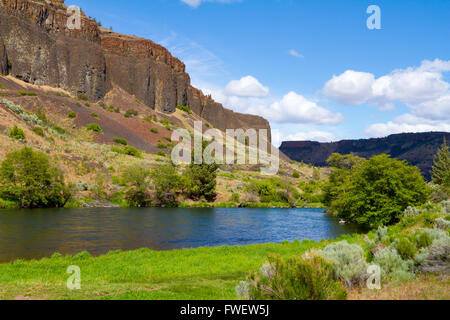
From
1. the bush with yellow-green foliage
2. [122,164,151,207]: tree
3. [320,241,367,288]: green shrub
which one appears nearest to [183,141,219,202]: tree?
[122,164,151,207]: tree

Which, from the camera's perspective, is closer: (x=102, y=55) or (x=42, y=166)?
(x=42, y=166)

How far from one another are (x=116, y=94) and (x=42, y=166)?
8478cm

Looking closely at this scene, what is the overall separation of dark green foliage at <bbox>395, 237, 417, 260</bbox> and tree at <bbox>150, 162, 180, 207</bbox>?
169ft

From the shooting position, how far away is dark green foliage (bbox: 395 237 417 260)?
11140mm

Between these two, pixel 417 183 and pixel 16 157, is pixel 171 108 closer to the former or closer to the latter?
pixel 16 157

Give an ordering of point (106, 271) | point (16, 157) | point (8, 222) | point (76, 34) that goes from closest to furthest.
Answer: point (106, 271) → point (8, 222) → point (16, 157) → point (76, 34)

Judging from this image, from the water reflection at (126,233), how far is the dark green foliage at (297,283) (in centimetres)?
1734

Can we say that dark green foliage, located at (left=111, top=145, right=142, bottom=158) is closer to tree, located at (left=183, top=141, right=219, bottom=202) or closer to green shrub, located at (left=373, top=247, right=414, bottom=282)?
tree, located at (left=183, top=141, right=219, bottom=202)

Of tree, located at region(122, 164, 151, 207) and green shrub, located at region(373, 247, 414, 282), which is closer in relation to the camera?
green shrub, located at region(373, 247, 414, 282)

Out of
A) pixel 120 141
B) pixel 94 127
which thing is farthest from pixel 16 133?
pixel 120 141

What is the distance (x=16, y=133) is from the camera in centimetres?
6212

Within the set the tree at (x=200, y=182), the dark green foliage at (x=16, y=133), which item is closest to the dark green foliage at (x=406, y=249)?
the tree at (x=200, y=182)
